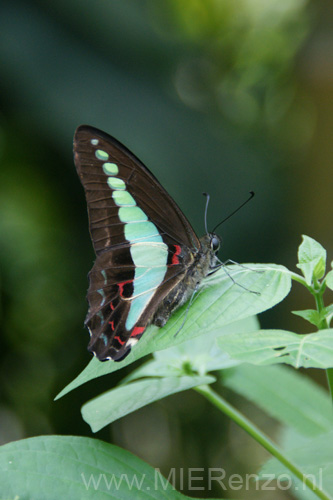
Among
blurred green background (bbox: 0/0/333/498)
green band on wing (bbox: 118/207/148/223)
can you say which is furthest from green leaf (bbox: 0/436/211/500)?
blurred green background (bbox: 0/0/333/498)

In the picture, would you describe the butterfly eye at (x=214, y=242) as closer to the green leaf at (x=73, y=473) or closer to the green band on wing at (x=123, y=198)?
the green band on wing at (x=123, y=198)

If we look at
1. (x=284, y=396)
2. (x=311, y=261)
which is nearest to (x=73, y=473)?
(x=311, y=261)

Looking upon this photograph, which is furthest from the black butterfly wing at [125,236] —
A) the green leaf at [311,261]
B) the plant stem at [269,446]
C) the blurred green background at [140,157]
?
the blurred green background at [140,157]

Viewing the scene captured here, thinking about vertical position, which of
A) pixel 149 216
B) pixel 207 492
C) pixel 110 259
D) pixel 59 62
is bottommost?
pixel 207 492

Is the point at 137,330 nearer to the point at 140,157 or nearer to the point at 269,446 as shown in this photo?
the point at 269,446

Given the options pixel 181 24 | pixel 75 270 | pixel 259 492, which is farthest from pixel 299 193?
pixel 259 492

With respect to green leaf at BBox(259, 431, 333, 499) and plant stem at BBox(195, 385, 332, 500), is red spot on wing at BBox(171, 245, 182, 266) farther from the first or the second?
green leaf at BBox(259, 431, 333, 499)

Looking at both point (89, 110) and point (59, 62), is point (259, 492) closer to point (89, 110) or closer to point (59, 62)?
point (89, 110)
